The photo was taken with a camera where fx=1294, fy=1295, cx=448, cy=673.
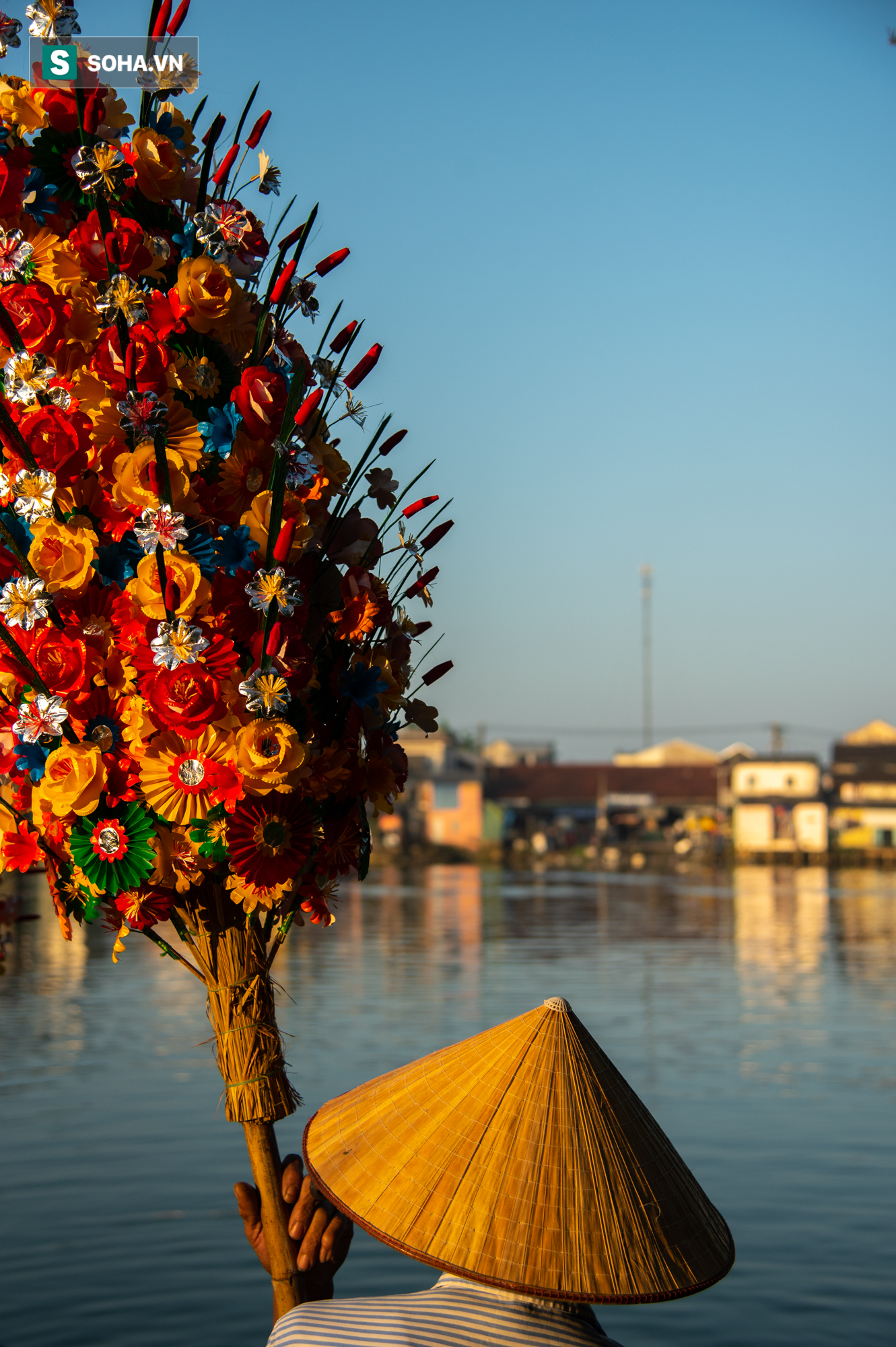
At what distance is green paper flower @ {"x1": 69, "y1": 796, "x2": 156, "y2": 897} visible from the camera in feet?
7.98

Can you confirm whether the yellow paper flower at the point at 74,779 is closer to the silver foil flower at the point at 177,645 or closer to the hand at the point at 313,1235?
the silver foil flower at the point at 177,645

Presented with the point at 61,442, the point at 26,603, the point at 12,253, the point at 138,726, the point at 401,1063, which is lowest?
the point at 401,1063

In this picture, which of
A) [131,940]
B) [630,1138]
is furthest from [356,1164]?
[131,940]

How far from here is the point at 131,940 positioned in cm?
3100

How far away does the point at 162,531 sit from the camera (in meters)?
2.38

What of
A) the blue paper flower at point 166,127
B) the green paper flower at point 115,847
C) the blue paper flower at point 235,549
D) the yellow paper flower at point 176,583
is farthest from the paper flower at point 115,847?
the blue paper flower at point 166,127

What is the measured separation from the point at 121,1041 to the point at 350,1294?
779 cm

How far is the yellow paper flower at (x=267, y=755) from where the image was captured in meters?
2.38

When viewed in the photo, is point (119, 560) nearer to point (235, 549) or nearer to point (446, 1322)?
point (235, 549)

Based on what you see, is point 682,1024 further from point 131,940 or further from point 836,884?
point 836,884

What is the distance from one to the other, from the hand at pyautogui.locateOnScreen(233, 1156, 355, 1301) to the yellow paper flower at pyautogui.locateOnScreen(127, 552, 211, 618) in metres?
1.10

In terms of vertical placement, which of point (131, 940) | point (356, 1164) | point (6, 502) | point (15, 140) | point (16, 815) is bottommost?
point (131, 940)

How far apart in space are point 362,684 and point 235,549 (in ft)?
1.23

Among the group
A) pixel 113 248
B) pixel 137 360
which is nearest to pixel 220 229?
pixel 113 248
